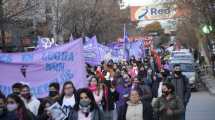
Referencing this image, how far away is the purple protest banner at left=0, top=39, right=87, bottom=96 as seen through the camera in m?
11.6

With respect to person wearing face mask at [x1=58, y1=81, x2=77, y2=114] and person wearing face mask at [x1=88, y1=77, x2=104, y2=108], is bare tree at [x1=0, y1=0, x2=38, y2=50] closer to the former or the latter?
person wearing face mask at [x1=88, y1=77, x2=104, y2=108]

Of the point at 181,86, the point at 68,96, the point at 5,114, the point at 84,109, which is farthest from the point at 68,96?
the point at 181,86

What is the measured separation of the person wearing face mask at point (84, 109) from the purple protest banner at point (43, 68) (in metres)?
3.20

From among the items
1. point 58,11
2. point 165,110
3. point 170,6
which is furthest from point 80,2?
point 165,110

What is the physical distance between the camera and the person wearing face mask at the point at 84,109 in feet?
27.4

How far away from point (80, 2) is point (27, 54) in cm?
3266

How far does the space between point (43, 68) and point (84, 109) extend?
3.78 metres

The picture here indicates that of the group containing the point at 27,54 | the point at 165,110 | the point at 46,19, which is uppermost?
the point at 46,19

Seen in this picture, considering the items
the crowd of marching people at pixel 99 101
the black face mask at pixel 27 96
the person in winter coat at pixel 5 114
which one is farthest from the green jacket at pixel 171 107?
the person in winter coat at pixel 5 114

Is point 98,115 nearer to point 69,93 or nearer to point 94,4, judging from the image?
point 69,93

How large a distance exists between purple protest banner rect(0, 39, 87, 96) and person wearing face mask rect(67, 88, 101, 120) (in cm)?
320

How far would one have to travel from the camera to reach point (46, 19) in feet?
141

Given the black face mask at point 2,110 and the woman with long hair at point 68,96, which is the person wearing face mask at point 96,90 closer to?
the woman with long hair at point 68,96

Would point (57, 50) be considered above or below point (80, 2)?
below
